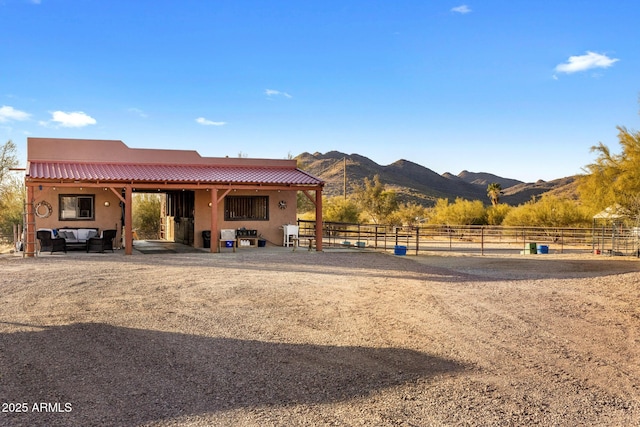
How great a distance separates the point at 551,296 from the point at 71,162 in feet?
53.2

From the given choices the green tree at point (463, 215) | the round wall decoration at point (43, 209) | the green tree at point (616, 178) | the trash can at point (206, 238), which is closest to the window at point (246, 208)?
the trash can at point (206, 238)

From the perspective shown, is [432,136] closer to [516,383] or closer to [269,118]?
[269,118]

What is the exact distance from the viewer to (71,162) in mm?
19438

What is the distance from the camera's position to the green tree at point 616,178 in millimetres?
21531

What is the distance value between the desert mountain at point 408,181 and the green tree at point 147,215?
35.8m

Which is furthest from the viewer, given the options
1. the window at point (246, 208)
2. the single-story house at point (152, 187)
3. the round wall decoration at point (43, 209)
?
the window at point (246, 208)

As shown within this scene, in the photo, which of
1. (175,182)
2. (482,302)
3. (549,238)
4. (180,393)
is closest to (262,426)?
(180,393)

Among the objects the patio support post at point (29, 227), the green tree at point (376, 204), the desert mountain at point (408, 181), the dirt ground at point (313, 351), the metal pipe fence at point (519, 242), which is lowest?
the dirt ground at point (313, 351)

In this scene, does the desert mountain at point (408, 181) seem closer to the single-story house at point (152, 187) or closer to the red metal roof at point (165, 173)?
the single-story house at point (152, 187)

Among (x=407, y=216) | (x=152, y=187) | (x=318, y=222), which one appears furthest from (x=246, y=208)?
(x=407, y=216)

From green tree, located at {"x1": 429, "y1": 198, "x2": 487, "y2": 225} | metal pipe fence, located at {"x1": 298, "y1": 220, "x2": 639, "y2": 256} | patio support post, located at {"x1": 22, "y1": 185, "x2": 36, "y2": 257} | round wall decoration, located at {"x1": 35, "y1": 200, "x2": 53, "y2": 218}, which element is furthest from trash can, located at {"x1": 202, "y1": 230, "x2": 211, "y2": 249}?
green tree, located at {"x1": 429, "y1": 198, "x2": 487, "y2": 225}

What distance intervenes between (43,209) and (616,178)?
21.9 meters

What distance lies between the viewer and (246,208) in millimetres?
21016

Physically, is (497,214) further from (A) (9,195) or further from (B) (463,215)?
(A) (9,195)
